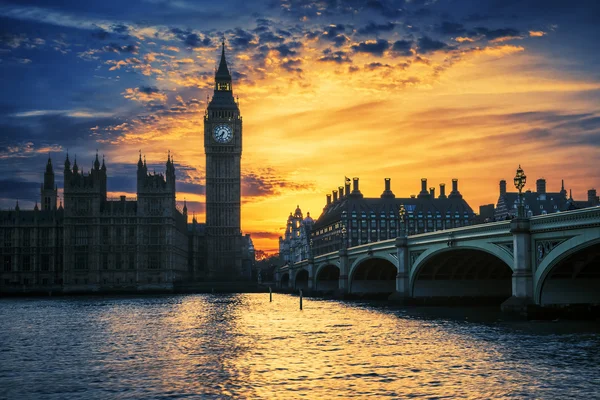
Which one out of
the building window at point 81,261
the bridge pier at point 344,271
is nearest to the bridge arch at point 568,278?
the bridge pier at point 344,271

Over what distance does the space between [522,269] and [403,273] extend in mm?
28181

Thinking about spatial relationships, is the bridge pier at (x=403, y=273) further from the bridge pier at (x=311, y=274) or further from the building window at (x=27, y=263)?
the building window at (x=27, y=263)

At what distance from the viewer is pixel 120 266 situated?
16575 cm

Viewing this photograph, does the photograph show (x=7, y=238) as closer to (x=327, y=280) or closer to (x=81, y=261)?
(x=81, y=261)

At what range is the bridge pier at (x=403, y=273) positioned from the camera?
8050 cm

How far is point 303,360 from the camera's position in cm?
3831

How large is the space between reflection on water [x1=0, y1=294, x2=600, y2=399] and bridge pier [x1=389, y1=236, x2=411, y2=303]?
694 inches

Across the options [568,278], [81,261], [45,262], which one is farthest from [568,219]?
[45,262]

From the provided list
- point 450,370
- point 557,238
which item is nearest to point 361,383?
point 450,370

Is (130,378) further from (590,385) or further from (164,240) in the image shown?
(164,240)

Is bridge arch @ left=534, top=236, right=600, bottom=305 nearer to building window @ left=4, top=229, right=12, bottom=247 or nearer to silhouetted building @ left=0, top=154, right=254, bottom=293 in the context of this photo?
silhouetted building @ left=0, top=154, right=254, bottom=293

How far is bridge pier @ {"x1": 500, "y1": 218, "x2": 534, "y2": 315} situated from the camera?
53.5 meters

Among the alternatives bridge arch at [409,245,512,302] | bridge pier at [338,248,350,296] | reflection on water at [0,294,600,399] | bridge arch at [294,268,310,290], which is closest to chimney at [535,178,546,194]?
bridge arch at [294,268,310,290]

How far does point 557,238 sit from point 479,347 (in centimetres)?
1251
